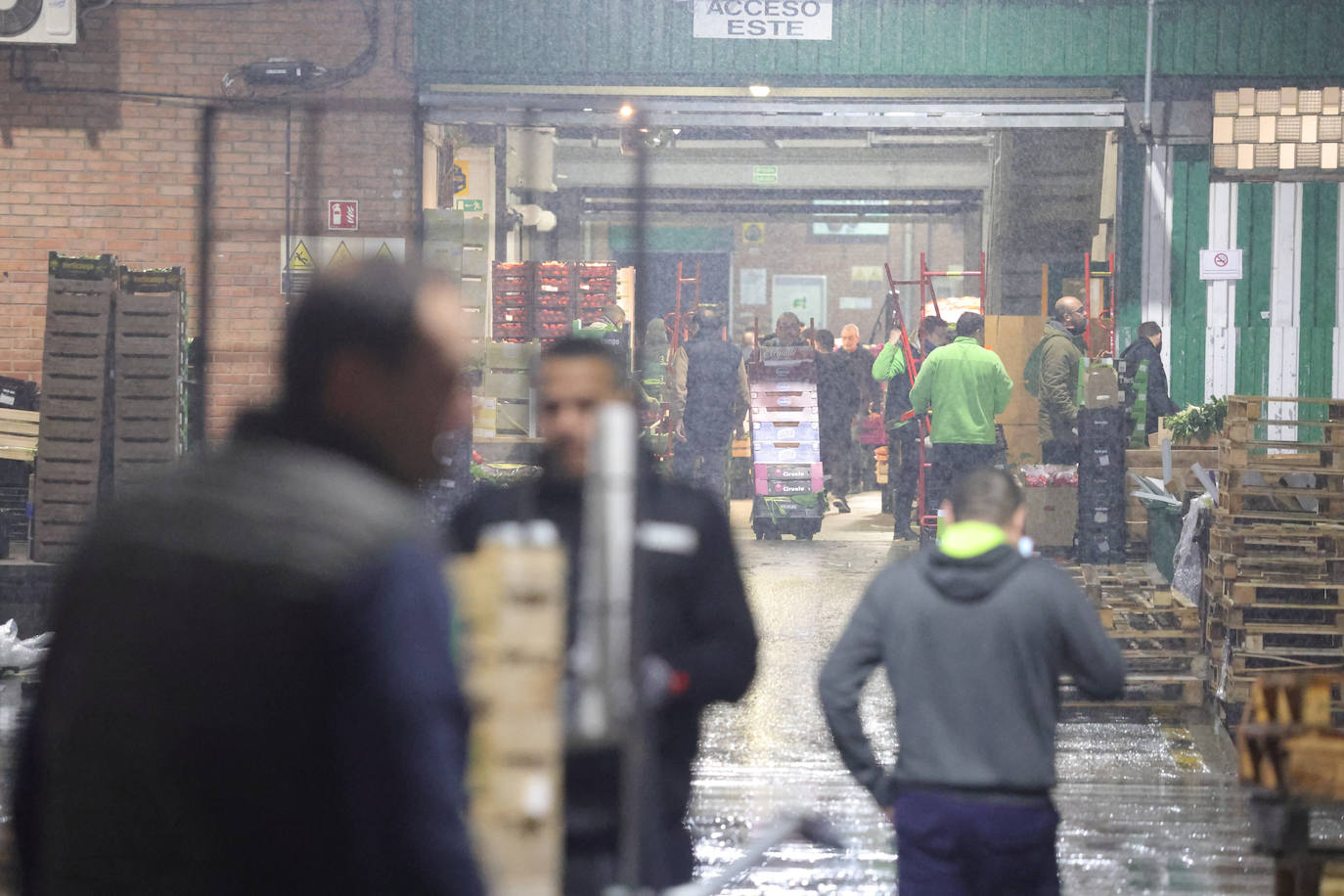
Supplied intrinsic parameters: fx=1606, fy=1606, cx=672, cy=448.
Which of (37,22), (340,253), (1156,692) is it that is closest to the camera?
(1156,692)

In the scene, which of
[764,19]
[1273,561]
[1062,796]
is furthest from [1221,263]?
[1062,796]

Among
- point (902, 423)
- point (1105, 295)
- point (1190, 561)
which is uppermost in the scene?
point (1105, 295)

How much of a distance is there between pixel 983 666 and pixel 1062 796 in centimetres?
350

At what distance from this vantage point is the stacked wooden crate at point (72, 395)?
11.8 m

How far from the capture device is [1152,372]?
14023mm

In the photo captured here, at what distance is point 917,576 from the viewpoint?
412 centimetres

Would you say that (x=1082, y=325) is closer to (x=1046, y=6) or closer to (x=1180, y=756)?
(x=1046, y=6)

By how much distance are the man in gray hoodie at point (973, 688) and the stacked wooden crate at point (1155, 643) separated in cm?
480

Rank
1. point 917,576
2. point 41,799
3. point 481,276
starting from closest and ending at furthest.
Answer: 1. point 41,799
2. point 917,576
3. point 481,276

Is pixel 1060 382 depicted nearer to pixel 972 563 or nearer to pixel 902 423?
pixel 902 423

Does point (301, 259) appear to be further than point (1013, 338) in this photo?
No

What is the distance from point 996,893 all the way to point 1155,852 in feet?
9.20

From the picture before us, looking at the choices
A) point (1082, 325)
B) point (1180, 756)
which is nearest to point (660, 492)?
point (1180, 756)

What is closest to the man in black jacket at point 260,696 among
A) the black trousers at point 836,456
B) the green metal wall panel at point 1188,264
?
the green metal wall panel at point 1188,264
